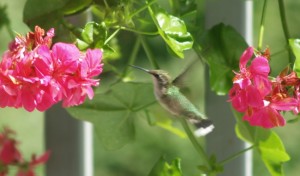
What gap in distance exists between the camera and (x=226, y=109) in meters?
1.13

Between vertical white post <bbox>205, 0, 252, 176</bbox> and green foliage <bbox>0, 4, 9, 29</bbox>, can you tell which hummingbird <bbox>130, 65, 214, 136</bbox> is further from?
green foliage <bbox>0, 4, 9, 29</bbox>

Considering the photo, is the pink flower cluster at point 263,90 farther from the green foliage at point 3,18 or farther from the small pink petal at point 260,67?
the green foliage at point 3,18

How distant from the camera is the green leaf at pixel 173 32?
2.97ft

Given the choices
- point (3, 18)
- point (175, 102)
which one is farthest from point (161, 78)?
point (3, 18)

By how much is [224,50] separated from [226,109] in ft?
0.38

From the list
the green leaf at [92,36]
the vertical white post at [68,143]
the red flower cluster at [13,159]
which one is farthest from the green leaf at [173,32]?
the red flower cluster at [13,159]

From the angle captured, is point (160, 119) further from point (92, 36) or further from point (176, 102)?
point (92, 36)

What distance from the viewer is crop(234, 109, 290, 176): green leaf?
1.05 meters

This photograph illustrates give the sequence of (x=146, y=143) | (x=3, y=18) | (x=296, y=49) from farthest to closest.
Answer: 1. (x=146, y=143)
2. (x=3, y=18)
3. (x=296, y=49)

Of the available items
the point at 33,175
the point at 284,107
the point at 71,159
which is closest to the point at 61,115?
the point at 71,159

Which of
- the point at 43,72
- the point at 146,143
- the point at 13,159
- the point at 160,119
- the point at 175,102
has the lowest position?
the point at 146,143

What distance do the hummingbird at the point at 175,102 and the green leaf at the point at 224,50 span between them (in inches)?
1.7

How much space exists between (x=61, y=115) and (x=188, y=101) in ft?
0.95

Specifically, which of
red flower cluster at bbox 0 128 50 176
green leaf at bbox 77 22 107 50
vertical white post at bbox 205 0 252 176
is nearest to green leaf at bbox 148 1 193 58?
green leaf at bbox 77 22 107 50
